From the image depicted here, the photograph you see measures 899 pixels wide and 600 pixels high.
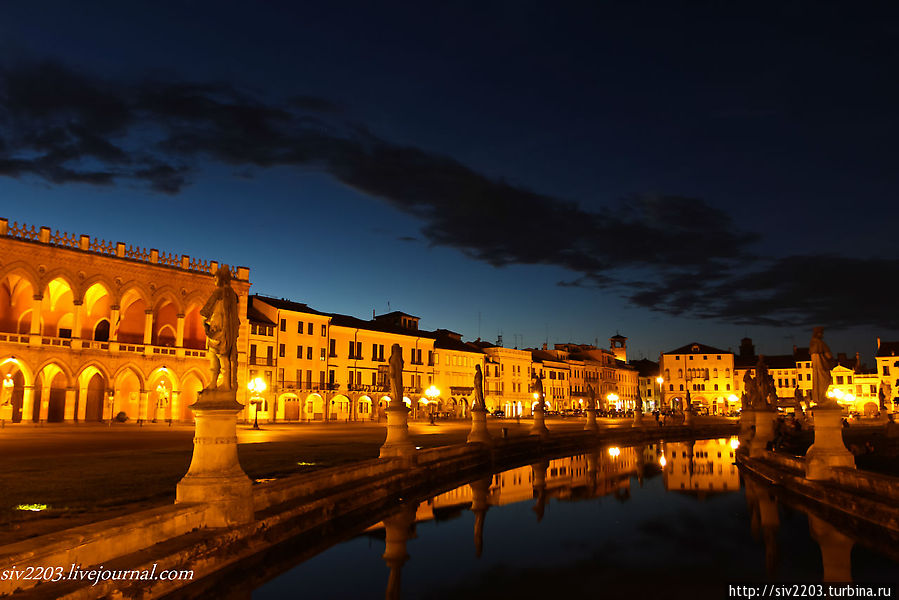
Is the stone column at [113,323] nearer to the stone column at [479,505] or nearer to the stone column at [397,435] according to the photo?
the stone column at [479,505]

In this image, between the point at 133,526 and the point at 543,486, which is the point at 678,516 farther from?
the point at 133,526

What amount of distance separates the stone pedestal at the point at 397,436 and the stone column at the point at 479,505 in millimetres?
2322

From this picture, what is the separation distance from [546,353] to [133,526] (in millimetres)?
97385

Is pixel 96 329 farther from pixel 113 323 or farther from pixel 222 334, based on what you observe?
pixel 222 334

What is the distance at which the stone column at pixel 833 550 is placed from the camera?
387 inches

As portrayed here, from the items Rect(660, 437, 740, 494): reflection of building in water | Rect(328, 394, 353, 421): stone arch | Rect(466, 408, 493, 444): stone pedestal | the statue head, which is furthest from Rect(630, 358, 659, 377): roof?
the statue head

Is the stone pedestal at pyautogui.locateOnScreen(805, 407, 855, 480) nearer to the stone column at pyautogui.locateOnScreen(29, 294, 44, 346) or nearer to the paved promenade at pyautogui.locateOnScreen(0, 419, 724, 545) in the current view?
the paved promenade at pyautogui.locateOnScreen(0, 419, 724, 545)

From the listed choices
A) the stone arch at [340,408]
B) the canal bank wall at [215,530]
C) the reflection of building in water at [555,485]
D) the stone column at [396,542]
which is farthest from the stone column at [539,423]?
the stone arch at [340,408]

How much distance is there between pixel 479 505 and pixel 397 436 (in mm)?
2973

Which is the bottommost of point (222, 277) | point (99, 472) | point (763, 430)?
point (99, 472)

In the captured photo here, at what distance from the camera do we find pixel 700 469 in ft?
85.8

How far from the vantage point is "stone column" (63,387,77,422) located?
42.3 m

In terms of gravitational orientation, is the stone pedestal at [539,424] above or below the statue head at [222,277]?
below

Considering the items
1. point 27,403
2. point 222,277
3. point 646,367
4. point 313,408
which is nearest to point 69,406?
point 27,403
